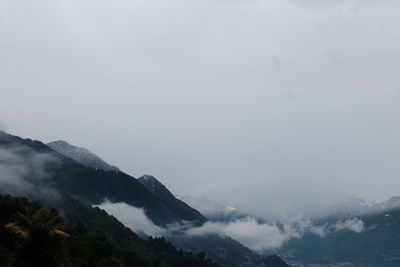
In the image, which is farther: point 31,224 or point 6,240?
point 6,240

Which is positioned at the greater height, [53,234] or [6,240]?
[6,240]

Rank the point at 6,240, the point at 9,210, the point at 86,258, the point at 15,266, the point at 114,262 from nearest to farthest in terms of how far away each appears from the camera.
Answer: the point at 15,266, the point at 6,240, the point at 114,262, the point at 86,258, the point at 9,210

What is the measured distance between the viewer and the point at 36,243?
5381cm

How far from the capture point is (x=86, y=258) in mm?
182875

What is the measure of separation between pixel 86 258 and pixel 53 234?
134441mm

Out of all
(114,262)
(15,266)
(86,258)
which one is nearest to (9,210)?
(86,258)

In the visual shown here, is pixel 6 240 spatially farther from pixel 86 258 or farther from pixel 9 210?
pixel 9 210

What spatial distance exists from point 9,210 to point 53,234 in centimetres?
15492

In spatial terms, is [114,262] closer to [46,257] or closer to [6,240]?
[6,240]

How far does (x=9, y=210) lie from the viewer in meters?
198

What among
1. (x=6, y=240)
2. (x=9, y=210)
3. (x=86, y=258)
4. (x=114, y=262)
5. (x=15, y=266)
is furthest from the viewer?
(x=9, y=210)

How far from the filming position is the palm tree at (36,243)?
53.3 meters

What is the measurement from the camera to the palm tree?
5334 centimetres

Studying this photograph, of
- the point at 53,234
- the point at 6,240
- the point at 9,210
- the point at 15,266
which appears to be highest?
the point at 9,210
